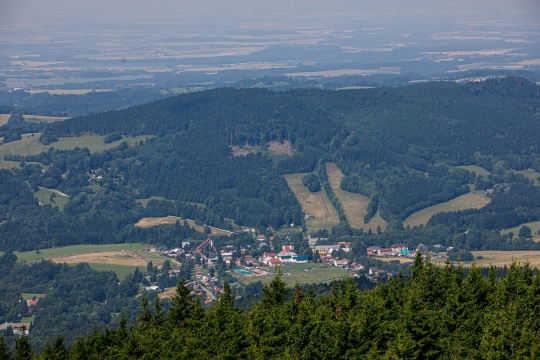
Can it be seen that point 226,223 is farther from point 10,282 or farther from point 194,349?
point 194,349

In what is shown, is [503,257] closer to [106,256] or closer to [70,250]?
[106,256]

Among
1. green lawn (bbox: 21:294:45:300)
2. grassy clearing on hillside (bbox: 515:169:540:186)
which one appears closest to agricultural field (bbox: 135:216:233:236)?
green lawn (bbox: 21:294:45:300)

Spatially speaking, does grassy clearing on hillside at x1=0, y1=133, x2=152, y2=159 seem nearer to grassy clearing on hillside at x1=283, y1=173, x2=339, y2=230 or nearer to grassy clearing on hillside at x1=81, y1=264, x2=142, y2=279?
grassy clearing on hillside at x1=283, y1=173, x2=339, y2=230

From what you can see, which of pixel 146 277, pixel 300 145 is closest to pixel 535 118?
pixel 300 145

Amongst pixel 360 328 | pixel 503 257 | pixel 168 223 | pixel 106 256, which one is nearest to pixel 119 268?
pixel 106 256

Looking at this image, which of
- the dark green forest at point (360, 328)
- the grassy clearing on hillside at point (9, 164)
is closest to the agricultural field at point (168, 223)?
the grassy clearing on hillside at point (9, 164)

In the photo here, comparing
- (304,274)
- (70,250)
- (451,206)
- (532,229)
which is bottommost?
(70,250)
